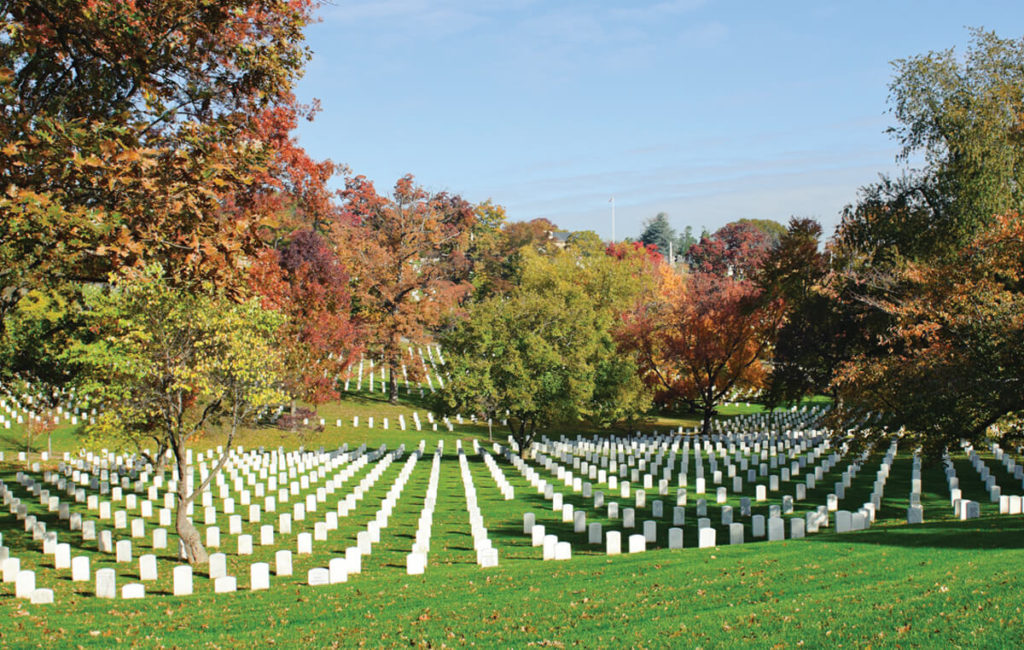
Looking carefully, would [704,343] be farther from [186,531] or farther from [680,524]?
[186,531]

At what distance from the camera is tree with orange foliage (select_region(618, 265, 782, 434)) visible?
48969mm

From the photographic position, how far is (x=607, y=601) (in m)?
11.2

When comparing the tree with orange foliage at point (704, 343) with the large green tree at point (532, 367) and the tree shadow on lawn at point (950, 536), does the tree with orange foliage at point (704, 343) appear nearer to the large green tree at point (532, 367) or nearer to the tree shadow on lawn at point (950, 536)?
the large green tree at point (532, 367)

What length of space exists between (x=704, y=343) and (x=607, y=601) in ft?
128

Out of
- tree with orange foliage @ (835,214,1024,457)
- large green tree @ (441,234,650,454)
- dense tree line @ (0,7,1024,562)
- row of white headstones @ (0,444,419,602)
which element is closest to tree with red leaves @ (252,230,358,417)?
dense tree line @ (0,7,1024,562)

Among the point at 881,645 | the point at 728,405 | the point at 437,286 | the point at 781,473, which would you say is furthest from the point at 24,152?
the point at 728,405

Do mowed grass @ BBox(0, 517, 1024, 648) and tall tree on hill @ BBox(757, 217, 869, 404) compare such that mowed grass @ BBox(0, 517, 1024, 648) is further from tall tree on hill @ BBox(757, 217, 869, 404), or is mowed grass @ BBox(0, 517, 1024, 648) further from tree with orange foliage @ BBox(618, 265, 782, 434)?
tree with orange foliage @ BBox(618, 265, 782, 434)

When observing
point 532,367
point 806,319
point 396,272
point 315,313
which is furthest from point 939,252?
point 396,272

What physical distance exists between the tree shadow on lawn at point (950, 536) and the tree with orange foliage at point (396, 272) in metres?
39.3

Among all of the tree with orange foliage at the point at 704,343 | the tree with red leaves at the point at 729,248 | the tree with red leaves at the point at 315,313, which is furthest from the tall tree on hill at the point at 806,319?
the tree with red leaves at the point at 729,248

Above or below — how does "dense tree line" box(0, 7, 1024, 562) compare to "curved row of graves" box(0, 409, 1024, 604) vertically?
above

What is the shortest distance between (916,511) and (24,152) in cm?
1771

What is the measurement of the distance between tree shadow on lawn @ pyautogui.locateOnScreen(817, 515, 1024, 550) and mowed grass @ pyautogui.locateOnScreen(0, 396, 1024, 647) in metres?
0.05

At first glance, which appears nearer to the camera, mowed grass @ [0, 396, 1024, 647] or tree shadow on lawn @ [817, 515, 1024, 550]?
mowed grass @ [0, 396, 1024, 647]
